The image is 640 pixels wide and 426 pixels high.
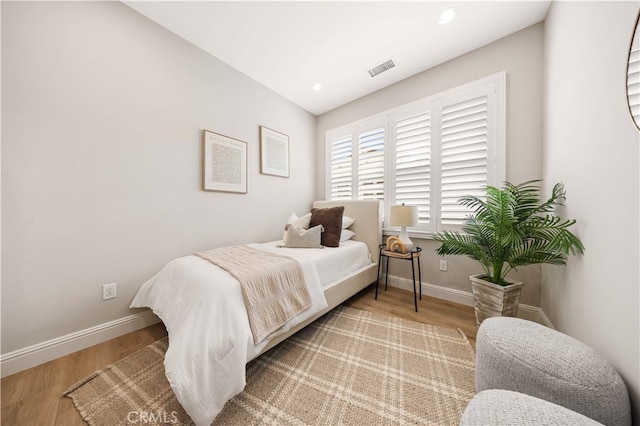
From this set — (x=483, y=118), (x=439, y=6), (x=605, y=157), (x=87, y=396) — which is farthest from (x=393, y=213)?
(x=87, y=396)

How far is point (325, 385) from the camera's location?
124 cm

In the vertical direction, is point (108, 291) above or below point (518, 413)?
below

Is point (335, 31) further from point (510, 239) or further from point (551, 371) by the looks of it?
point (551, 371)

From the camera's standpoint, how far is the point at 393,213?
7.70 ft

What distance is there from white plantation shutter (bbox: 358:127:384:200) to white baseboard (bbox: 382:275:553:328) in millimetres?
1141

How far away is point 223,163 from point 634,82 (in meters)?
2.75

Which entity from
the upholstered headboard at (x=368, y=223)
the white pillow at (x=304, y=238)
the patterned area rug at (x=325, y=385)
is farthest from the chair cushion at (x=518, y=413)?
the upholstered headboard at (x=368, y=223)

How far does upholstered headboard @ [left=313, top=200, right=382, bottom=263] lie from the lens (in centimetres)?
264

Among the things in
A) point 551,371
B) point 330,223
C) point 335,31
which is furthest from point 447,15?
point 551,371

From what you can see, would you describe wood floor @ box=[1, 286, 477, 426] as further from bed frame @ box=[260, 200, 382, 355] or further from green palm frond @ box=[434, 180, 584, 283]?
green palm frond @ box=[434, 180, 584, 283]

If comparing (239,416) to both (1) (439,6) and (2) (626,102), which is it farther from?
(1) (439,6)

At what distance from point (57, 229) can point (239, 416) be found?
1760 millimetres

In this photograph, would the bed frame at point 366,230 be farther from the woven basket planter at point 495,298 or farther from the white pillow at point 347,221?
the woven basket planter at point 495,298

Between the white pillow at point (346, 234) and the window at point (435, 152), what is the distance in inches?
25.1
